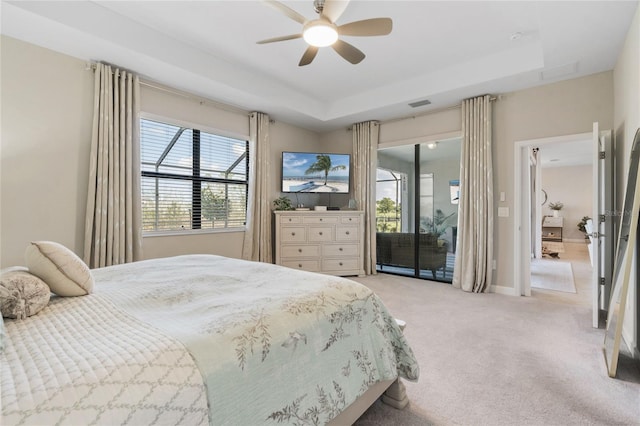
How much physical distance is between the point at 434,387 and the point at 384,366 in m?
0.63

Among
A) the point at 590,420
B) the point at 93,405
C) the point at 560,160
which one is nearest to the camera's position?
the point at 93,405

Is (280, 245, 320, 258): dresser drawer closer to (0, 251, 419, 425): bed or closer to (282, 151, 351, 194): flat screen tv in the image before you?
(282, 151, 351, 194): flat screen tv

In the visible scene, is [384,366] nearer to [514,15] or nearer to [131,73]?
[514,15]

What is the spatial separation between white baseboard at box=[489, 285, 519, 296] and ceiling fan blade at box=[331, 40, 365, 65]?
3267 mm

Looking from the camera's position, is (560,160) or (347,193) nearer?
(347,193)

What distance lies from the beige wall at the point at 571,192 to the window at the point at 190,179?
32.2ft

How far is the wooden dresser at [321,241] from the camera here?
15.0 feet

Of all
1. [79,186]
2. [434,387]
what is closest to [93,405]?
[434,387]

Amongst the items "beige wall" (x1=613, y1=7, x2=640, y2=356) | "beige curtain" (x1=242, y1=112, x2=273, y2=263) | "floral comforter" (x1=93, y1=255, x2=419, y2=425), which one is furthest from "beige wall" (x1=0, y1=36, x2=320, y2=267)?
"beige wall" (x1=613, y1=7, x2=640, y2=356)

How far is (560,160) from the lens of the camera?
8289 mm

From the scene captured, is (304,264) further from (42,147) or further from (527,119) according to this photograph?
(527,119)

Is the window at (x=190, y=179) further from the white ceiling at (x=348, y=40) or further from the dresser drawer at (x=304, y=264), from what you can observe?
the dresser drawer at (x=304, y=264)

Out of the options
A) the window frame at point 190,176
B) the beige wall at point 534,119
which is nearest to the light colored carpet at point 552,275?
the beige wall at point 534,119

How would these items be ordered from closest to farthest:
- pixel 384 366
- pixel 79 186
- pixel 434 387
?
pixel 384 366
pixel 434 387
pixel 79 186
